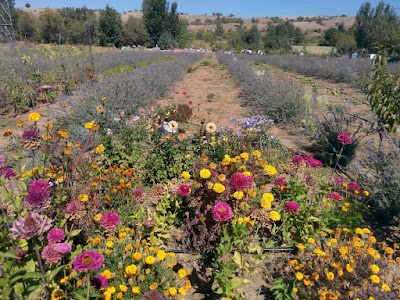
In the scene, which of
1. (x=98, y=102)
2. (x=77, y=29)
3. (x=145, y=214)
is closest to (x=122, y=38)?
(x=77, y=29)

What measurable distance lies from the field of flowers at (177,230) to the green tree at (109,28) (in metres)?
48.1

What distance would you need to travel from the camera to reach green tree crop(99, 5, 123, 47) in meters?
47.4

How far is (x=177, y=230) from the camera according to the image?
3146mm

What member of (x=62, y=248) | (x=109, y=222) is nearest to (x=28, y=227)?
(x=62, y=248)

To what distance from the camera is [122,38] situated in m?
49.7

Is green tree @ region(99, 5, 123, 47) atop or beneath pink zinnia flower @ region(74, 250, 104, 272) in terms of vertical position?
atop

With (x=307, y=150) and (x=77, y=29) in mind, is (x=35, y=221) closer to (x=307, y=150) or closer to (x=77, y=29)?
(x=307, y=150)

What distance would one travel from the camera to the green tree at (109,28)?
47375 millimetres

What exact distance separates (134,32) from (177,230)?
56.4 m

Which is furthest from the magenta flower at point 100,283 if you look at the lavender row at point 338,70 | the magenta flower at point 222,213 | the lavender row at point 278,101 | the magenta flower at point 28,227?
the lavender row at point 338,70

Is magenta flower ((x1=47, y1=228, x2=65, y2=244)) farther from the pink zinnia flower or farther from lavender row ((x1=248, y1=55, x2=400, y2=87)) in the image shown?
lavender row ((x1=248, y1=55, x2=400, y2=87))

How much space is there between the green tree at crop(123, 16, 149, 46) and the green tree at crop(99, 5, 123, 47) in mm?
4045

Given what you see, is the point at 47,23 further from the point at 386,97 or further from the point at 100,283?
the point at 100,283

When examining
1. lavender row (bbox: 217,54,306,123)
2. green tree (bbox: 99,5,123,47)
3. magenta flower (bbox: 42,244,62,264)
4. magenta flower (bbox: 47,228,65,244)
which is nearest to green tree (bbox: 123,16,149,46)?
green tree (bbox: 99,5,123,47)
